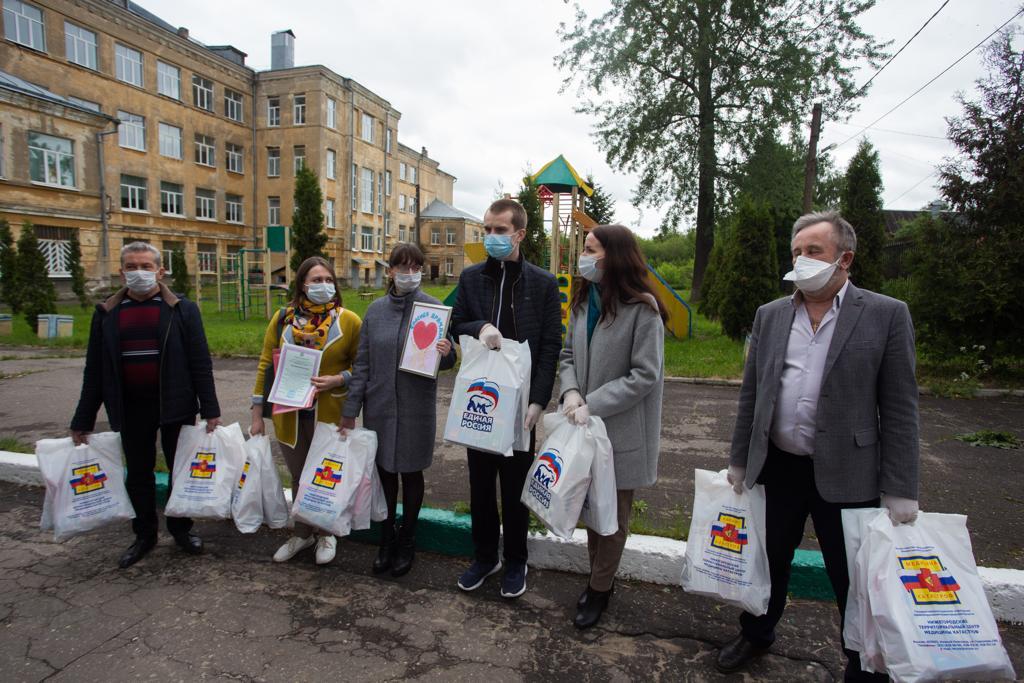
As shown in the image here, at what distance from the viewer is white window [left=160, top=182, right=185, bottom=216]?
1132 inches

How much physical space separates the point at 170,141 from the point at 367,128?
42.2 feet

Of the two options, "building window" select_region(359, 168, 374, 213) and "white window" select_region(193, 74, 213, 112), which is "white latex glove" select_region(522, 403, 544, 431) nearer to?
"white window" select_region(193, 74, 213, 112)

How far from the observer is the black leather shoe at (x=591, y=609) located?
2.79 m

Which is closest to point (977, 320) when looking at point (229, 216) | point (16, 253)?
point (16, 253)

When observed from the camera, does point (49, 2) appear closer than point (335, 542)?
No

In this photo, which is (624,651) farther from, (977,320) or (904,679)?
(977,320)

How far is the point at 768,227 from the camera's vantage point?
1273cm

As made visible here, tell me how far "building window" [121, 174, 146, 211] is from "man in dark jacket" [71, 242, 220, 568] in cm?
2831

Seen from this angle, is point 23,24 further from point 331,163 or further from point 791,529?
point 791,529

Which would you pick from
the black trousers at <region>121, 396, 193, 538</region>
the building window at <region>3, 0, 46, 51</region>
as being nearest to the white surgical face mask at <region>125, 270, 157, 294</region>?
the black trousers at <region>121, 396, 193, 538</region>

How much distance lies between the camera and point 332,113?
34969 mm

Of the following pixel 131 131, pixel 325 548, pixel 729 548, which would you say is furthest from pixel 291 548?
pixel 131 131

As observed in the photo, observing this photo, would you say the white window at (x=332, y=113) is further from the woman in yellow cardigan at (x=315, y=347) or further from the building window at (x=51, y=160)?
the woman in yellow cardigan at (x=315, y=347)

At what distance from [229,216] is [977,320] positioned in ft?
113
